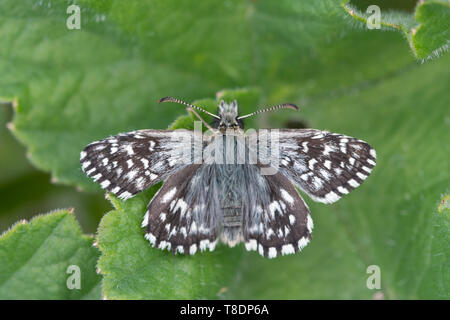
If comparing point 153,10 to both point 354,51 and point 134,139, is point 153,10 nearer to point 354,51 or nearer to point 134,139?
point 134,139

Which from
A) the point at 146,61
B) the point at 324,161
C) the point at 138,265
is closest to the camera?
the point at 138,265

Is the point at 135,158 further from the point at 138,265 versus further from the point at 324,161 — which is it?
the point at 324,161

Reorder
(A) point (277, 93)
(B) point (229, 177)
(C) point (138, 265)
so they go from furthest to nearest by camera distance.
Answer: (A) point (277, 93), (B) point (229, 177), (C) point (138, 265)

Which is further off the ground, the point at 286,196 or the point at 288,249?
the point at 286,196

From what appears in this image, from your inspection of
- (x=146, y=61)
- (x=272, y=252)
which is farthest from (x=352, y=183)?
(x=146, y=61)

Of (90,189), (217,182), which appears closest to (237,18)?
(217,182)

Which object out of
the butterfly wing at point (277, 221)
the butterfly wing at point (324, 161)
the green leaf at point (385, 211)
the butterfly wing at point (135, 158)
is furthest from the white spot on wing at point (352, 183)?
the butterfly wing at point (135, 158)
